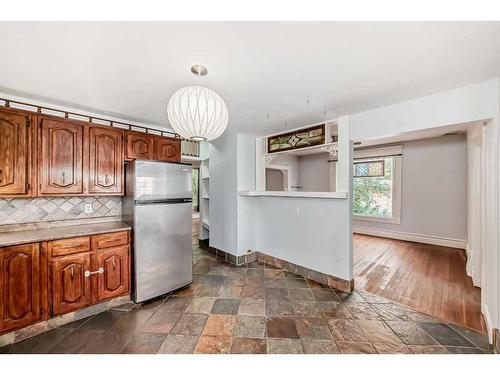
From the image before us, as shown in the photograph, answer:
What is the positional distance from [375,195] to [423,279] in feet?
8.35

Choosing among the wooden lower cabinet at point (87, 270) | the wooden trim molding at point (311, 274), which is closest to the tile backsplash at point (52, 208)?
the wooden lower cabinet at point (87, 270)

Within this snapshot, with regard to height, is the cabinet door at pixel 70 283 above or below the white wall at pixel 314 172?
below

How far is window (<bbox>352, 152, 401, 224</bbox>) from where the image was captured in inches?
181

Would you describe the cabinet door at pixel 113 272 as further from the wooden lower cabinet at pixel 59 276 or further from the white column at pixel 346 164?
the white column at pixel 346 164

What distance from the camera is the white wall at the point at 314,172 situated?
5141mm

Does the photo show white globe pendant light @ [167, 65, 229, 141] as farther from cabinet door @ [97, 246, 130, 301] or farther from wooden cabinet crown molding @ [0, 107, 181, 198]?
cabinet door @ [97, 246, 130, 301]

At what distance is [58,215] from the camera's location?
7.55ft

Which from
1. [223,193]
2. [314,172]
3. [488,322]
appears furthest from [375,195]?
[223,193]

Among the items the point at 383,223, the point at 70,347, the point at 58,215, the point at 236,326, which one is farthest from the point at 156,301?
the point at 383,223

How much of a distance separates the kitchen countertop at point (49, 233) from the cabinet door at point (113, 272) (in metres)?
0.23

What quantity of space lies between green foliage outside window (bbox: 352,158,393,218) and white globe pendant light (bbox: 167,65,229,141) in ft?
15.8

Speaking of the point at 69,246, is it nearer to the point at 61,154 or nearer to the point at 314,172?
the point at 61,154

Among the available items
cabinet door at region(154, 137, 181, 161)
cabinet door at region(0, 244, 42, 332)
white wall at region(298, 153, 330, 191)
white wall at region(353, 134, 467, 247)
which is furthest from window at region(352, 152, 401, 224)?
cabinet door at region(0, 244, 42, 332)

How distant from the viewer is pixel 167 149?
9.77 ft
